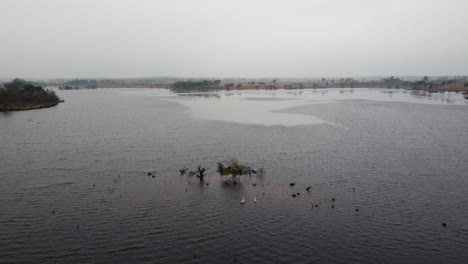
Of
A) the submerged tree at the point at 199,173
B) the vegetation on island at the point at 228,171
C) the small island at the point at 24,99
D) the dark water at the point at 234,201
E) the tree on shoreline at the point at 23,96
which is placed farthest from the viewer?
the tree on shoreline at the point at 23,96

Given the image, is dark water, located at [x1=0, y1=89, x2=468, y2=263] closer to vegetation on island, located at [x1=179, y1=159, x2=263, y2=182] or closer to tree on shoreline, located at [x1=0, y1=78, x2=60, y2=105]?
vegetation on island, located at [x1=179, y1=159, x2=263, y2=182]

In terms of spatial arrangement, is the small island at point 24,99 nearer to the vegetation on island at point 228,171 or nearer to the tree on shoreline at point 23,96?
the tree on shoreline at point 23,96

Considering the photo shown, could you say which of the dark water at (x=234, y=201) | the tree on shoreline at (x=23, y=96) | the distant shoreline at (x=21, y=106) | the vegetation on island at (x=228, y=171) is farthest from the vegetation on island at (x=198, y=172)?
the tree on shoreline at (x=23, y=96)

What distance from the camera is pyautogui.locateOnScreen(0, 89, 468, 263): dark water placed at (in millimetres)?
28047

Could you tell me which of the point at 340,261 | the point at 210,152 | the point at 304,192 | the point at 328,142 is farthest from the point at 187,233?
the point at 328,142

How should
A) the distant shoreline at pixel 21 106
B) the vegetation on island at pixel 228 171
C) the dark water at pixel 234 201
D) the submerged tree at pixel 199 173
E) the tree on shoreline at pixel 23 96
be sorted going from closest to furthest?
the dark water at pixel 234 201 < the submerged tree at pixel 199 173 < the vegetation on island at pixel 228 171 < the distant shoreline at pixel 21 106 < the tree on shoreline at pixel 23 96

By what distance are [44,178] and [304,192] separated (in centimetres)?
3040

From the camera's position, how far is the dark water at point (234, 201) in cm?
2805

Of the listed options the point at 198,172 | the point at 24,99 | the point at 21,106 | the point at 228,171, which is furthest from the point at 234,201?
the point at 24,99

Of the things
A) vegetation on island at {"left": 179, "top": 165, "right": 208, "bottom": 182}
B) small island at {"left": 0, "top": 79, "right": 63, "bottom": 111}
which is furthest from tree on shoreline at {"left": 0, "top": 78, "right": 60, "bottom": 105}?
vegetation on island at {"left": 179, "top": 165, "right": 208, "bottom": 182}

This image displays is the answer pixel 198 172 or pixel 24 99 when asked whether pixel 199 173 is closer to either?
pixel 198 172

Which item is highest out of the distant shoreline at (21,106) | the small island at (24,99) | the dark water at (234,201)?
the small island at (24,99)

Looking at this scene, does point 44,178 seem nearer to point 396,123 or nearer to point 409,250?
point 409,250

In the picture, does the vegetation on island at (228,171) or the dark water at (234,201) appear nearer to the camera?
the dark water at (234,201)
